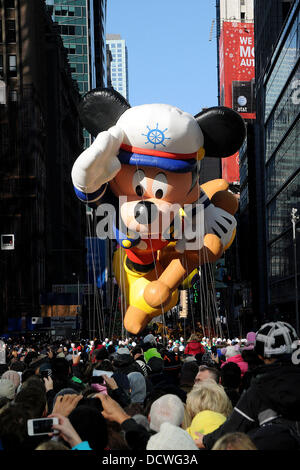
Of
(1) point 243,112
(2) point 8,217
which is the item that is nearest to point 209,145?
(2) point 8,217

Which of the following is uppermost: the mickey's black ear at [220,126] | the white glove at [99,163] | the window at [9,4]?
the window at [9,4]

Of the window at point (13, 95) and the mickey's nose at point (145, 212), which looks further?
the window at point (13, 95)

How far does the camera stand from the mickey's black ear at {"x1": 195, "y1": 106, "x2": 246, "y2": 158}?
60.0 ft

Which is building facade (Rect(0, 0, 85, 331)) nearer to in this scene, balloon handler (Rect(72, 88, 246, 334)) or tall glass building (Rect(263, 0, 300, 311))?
tall glass building (Rect(263, 0, 300, 311))

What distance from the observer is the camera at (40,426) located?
3951mm

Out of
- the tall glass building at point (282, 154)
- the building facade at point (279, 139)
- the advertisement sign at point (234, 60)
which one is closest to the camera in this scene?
the tall glass building at point (282, 154)

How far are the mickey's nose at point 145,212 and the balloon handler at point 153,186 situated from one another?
0.02 metres

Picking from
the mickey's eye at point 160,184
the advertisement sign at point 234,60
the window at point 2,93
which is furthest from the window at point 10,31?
the mickey's eye at point 160,184

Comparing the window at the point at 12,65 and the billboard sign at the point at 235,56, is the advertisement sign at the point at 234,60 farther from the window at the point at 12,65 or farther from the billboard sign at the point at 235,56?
the window at the point at 12,65

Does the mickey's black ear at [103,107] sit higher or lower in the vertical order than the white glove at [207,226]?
higher

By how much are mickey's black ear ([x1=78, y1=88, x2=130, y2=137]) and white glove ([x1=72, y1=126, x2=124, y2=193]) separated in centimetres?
118

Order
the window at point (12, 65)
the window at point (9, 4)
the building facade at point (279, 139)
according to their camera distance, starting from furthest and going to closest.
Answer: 1. the window at point (12, 65)
2. the window at point (9, 4)
3. the building facade at point (279, 139)

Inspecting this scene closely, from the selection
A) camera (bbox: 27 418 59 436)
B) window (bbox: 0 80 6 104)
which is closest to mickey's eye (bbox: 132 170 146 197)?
camera (bbox: 27 418 59 436)
